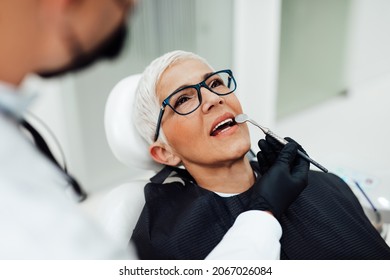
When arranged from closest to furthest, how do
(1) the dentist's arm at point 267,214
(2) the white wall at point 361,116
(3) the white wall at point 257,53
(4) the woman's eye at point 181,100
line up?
(1) the dentist's arm at point 267,214
(4) the woman's eye at point 181,100
(2) the white wall at point 361,116
(3) the white wall at point 257,53

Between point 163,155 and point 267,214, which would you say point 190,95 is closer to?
point 163,155

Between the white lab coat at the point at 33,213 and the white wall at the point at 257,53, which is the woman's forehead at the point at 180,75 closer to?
the white wall at the point at 257,53

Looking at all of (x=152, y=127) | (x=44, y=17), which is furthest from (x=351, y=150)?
(x=44, y=17)

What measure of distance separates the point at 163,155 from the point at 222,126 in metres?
0.21

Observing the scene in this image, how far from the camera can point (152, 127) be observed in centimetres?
115

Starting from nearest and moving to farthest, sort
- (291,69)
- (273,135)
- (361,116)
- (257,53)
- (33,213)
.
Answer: (33,213) → (273,135) → (361,116) → (291,69) → (257,53)

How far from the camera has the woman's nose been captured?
1061mm

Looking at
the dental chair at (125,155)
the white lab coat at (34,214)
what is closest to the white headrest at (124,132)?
the dental chair at (125,155)

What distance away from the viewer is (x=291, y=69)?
4.95 ft

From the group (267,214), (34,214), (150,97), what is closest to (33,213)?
(34,214)

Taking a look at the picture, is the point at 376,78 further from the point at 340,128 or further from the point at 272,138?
the point at 272,138

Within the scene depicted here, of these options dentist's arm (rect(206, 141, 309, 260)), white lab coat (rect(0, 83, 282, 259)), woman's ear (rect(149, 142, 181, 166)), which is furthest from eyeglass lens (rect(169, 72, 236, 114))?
white lab coat (rect(0, 83, 282, 259))

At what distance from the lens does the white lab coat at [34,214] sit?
456 millimetres

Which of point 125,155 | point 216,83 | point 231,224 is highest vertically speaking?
point 216,83
